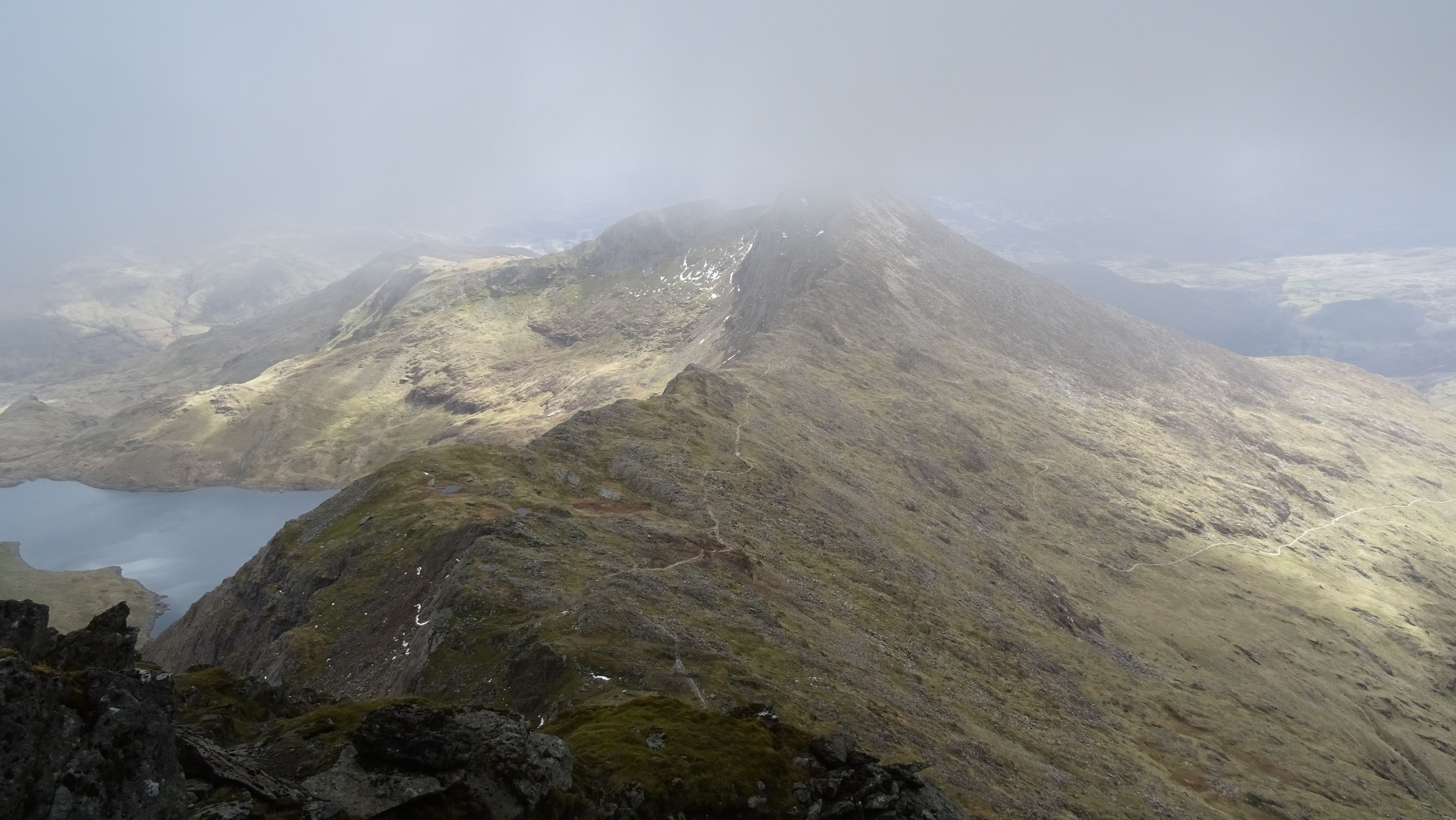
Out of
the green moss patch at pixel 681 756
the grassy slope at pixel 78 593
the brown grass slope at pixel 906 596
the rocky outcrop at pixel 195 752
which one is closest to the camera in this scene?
the rocky outcrop at pixel 195 752

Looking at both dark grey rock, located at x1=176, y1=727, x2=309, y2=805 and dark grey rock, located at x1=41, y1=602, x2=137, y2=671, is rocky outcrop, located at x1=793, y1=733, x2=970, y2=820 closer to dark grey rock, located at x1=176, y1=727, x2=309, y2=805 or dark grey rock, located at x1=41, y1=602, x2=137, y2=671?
dark grey rock, located at x1=176, y1=727, x2=309, y2=805

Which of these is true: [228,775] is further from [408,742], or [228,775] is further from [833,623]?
[833,623]

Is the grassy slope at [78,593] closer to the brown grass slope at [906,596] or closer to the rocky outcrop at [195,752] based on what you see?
the brown grass slope at [906,596]

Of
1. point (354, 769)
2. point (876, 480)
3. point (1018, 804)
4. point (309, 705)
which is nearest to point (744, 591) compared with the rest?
point (1018, 804)

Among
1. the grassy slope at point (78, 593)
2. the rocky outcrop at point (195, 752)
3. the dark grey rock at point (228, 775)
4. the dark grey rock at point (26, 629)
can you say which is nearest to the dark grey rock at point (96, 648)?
the rocky outcrop at point (195, 752)

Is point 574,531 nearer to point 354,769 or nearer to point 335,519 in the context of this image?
point 335,519

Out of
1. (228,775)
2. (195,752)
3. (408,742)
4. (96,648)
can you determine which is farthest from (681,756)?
(96,648)
